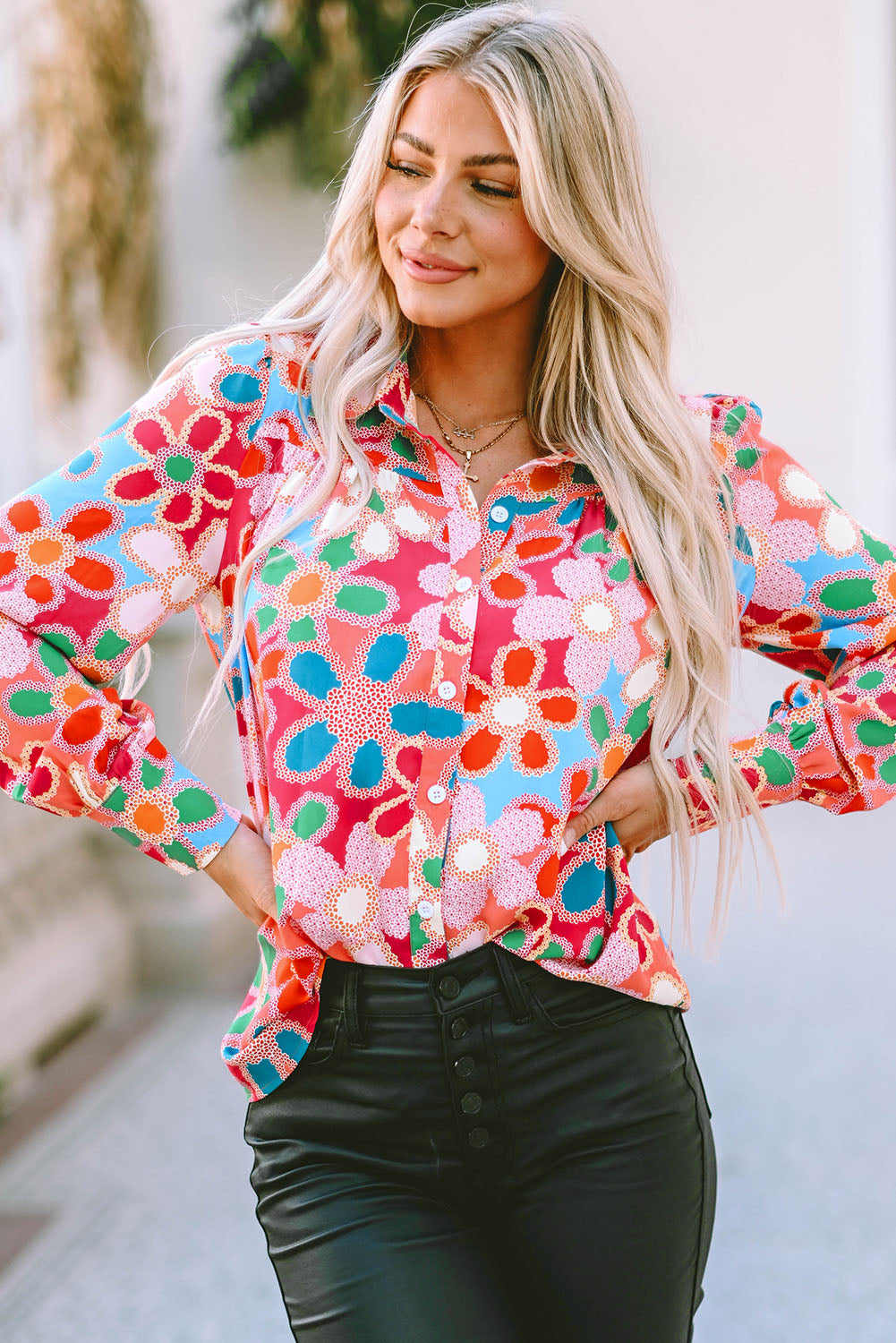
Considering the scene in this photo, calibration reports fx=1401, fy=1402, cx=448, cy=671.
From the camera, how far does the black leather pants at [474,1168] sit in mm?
1165

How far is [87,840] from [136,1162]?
0.96 meters

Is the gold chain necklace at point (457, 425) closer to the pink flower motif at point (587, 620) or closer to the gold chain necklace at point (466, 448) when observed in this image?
A: the gold chain necklace at point (466, 448)

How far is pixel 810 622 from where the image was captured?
1.55 meters

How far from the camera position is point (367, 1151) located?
120 centimetres

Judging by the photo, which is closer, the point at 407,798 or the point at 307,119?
the point at 407,798

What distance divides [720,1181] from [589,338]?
215 cm

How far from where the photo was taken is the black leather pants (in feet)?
3.82

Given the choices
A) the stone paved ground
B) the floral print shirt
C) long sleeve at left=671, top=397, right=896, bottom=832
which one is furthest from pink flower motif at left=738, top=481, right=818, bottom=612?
the stone paved ground

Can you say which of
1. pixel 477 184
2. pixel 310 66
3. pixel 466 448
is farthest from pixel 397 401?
pixel 310 66

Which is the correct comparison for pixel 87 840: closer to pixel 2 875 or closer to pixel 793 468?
pixel 2 875

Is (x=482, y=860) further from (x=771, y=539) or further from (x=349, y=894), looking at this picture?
(x=771, y=539)

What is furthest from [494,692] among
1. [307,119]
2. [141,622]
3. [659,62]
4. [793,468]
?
[659,62]

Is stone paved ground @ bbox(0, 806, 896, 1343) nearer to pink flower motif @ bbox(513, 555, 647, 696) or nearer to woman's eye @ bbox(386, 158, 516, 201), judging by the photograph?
pink flower motif @ bbox(513, 555, 647, 696)

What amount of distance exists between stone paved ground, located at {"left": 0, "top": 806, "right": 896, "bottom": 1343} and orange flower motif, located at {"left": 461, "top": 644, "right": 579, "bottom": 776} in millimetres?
1653
